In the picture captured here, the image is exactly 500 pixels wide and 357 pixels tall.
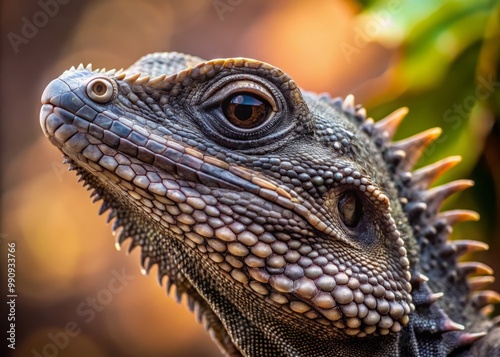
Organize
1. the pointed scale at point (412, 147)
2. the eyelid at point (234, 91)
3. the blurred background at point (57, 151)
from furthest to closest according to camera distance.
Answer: the blurred background at point (57, 151) → the pointed scale at point (412, 147) → the eyelid at point (234, 91)

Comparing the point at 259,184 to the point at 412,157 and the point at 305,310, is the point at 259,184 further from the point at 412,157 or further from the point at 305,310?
the point at 412,157

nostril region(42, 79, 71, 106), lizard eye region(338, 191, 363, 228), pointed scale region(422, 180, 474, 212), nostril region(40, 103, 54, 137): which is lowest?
nostril region(40, 103, 54, 137)

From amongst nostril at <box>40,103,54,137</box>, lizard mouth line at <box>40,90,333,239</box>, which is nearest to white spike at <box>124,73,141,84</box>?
lizard mouth line at <box>40,90,333,239</box>

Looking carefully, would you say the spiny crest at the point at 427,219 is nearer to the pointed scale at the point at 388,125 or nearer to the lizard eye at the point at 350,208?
the pointed scale at the point at 388,125

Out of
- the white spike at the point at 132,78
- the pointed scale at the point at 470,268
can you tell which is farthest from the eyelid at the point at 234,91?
the pointed scale at the point at 470,268

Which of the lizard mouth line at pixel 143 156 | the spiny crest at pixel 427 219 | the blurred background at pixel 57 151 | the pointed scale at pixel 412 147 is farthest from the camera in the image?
the blurred background at pixel 57 151

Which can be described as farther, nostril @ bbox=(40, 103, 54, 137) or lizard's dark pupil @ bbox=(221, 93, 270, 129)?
lizard's dark pupil @ bbox=(221, 93, 270, 129)

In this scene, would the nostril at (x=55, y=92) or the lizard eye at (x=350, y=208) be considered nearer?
the nostril at (x=55, y=92)

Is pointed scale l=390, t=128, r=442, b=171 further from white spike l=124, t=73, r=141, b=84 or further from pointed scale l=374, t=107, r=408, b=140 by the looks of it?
white spike l=124, t=73, r=141, b=84
